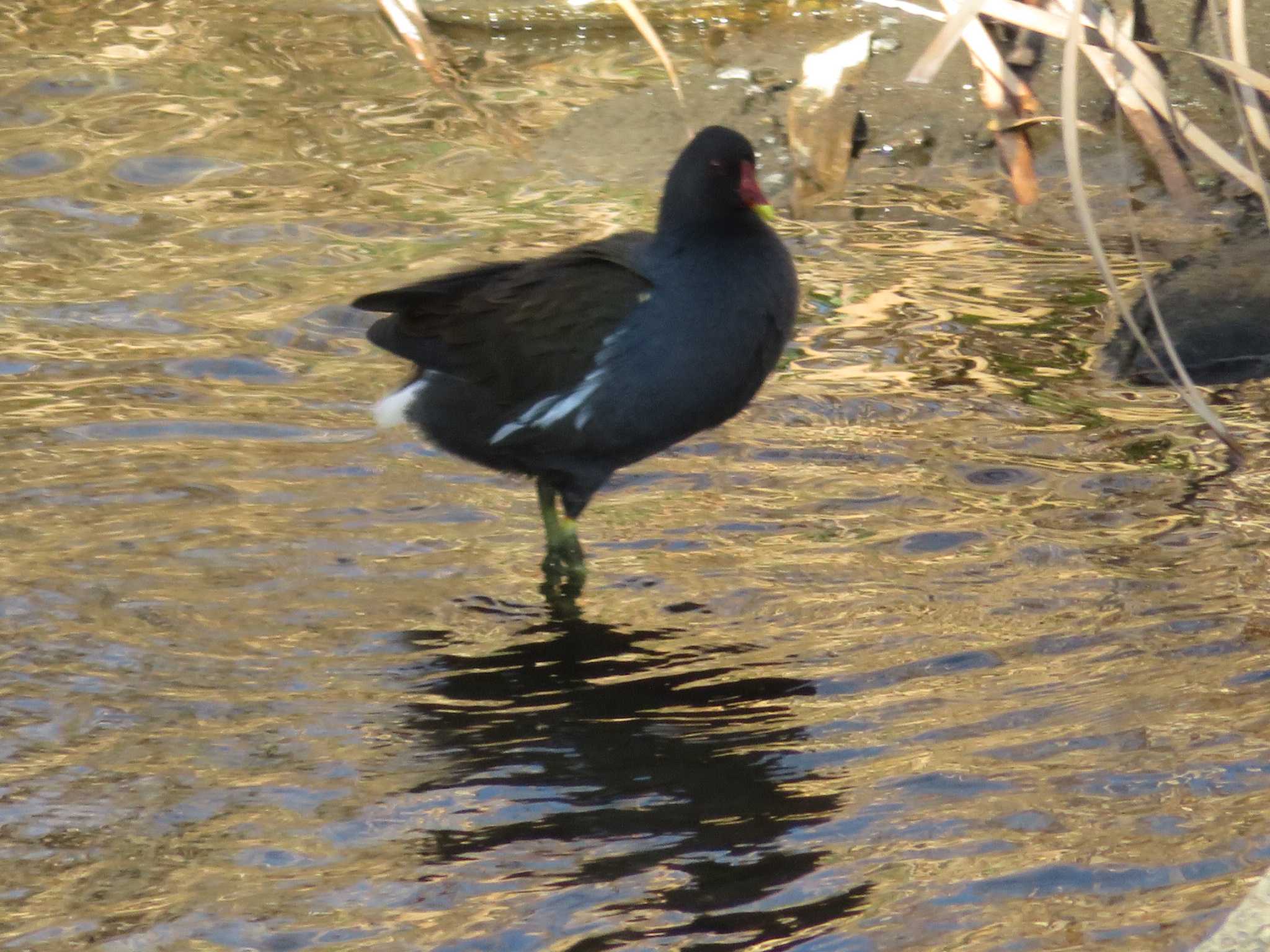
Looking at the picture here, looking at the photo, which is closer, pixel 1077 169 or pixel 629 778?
pixel 1077 169

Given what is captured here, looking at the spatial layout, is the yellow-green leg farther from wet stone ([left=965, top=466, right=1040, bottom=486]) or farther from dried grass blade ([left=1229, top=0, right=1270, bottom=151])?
dried grass blade ([left=1229, top=0, right=1270, bottom=151])

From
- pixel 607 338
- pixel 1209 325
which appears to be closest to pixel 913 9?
pixel 607 338

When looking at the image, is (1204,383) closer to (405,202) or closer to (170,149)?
(405,202)

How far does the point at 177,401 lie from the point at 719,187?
179 centimetres

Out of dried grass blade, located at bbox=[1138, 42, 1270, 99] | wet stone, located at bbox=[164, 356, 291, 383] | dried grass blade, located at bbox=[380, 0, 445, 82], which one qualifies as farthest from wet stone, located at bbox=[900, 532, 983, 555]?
wet stone, located at bbox=[164, 356, 291, 383]

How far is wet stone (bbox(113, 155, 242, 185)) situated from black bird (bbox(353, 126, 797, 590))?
2.71 meters

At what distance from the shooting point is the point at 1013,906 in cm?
284

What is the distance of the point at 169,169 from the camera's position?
6.89 metres

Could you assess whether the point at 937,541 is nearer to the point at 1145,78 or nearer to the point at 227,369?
the point at 1145,78

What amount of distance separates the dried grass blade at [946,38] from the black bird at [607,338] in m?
1.28

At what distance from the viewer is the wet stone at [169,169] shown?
6824 millimetres

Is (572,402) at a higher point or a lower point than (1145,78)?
lower

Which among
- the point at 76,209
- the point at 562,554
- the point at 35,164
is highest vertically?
the point at 35,164

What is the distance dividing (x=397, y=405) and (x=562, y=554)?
23.5 inches
